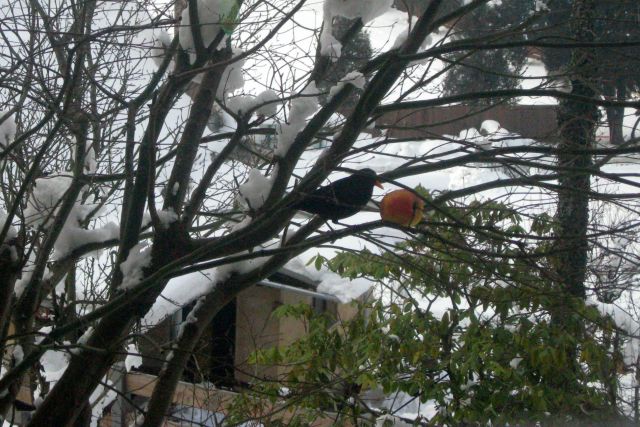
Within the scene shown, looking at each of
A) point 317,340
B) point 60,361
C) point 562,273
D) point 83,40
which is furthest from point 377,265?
point 60,361

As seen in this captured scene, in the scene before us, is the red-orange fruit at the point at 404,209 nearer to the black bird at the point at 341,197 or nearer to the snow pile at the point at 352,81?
the black bird at the point at 341,197

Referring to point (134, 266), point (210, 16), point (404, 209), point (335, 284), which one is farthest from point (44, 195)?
point (335, 284)

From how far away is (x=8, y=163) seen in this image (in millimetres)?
4992

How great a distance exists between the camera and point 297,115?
3293 mm

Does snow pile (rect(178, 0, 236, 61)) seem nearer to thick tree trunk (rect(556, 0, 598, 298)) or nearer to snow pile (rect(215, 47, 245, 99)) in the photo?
snow pile (rect(215, 47, 245, 99))

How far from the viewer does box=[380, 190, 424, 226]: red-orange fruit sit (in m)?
2.67

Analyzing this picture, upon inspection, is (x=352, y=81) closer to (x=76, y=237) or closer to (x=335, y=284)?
(x=76, y=237)

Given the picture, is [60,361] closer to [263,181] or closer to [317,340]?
[317,340]

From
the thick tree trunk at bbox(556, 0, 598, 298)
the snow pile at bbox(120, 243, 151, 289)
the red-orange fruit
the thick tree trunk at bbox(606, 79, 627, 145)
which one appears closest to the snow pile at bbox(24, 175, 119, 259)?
the snow pile at bbox(120, 243, 151, 289)

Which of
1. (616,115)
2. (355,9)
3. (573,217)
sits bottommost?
(573,217)

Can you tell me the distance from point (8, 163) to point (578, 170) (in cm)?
391

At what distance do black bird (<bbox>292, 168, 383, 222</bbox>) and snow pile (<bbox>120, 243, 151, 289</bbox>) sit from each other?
818 millimetres

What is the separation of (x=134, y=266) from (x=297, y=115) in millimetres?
1013

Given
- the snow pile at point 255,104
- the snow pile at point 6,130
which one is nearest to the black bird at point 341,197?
the snow pile at point 255,104
